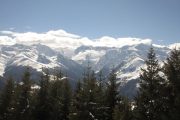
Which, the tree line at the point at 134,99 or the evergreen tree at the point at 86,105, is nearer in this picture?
the tree line at the point at 134,99

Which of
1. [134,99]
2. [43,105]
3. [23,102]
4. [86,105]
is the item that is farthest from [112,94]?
[23,102]

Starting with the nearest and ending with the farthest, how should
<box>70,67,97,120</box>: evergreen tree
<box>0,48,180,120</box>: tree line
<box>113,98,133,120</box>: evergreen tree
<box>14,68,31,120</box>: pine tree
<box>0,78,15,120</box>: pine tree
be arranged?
<box>0,48,180,120</box>: tree line < <box>113,98,133,120</box>: evergreen tree < <box>70,67,97,120</box>: evergreen tree < <box>14,68,31,120</box>: pine tree < <box>0,78,15,120</box>: pine tree

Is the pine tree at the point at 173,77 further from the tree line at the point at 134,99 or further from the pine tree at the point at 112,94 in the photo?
the pine tree at the point at 112,94

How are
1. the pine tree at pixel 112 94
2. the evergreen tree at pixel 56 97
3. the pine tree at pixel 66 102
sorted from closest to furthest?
the pine tree at pixel 112 94, the evergreen tree at pixel 56 97, the pine tree at pixel 66 102

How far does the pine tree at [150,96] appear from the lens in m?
36.6

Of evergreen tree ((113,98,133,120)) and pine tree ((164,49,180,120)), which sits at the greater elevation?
pine tree ((164,49,180,120))

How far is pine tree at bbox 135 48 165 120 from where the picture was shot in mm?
36594

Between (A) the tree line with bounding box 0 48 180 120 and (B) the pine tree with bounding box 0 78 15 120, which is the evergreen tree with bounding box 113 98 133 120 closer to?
(A) the tree line with bounding box 0 48 180 120

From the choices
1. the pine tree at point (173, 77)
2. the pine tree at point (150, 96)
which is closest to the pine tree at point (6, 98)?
the pine tree at point (150, 96)

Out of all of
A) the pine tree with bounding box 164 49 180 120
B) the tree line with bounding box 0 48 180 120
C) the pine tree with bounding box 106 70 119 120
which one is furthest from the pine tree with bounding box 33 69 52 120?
the pine tree with bounding box 164 49 180 120

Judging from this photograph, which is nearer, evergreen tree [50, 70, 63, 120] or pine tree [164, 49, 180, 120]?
pine tree [164, 49, 180, 120]

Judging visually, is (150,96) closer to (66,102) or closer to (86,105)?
(86,105)

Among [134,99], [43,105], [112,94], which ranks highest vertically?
[112,94]

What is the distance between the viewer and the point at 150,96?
121ft
